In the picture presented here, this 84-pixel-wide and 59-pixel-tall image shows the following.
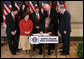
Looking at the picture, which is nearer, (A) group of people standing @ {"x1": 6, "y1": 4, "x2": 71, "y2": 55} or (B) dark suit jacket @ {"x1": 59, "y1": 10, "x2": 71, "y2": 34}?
(B) dark suit jacket @ {"x1": 59, "y1": 10, "x2": 71, "y2": 34}

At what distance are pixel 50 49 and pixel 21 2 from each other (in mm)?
2672

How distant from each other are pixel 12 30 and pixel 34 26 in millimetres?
781

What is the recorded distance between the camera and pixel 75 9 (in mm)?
7789

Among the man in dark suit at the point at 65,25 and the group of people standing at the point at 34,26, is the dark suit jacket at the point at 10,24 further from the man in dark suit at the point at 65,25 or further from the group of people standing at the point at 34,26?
the man in dark suit at the point at 65,25

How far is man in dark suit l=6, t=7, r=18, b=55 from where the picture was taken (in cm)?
601

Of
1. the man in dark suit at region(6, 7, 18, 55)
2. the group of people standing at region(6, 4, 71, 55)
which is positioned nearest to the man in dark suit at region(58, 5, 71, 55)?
the group of people standing at region(6, 4, 71, 55)

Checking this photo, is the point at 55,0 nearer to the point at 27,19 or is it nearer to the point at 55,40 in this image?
the point at 27,19

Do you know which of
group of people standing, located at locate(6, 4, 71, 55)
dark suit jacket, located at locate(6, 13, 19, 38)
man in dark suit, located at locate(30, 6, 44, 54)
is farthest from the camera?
man in dark suit, located at locate(30, 6, 44, 54)

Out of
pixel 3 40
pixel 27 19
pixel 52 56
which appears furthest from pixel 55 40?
pixel 3 40

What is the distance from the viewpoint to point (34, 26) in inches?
251

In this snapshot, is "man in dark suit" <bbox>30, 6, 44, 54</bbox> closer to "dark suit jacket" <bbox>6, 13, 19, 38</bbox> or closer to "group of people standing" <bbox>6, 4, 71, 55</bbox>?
"group of people standing" <bbox>6, 4, 71, 55</bbox>

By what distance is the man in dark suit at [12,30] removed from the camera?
601cm

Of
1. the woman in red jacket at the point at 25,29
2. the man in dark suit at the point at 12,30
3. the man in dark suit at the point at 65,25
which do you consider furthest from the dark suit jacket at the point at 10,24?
the man in dark suit at the point at 65,25

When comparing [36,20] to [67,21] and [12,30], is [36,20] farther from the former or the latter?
[67,21]
